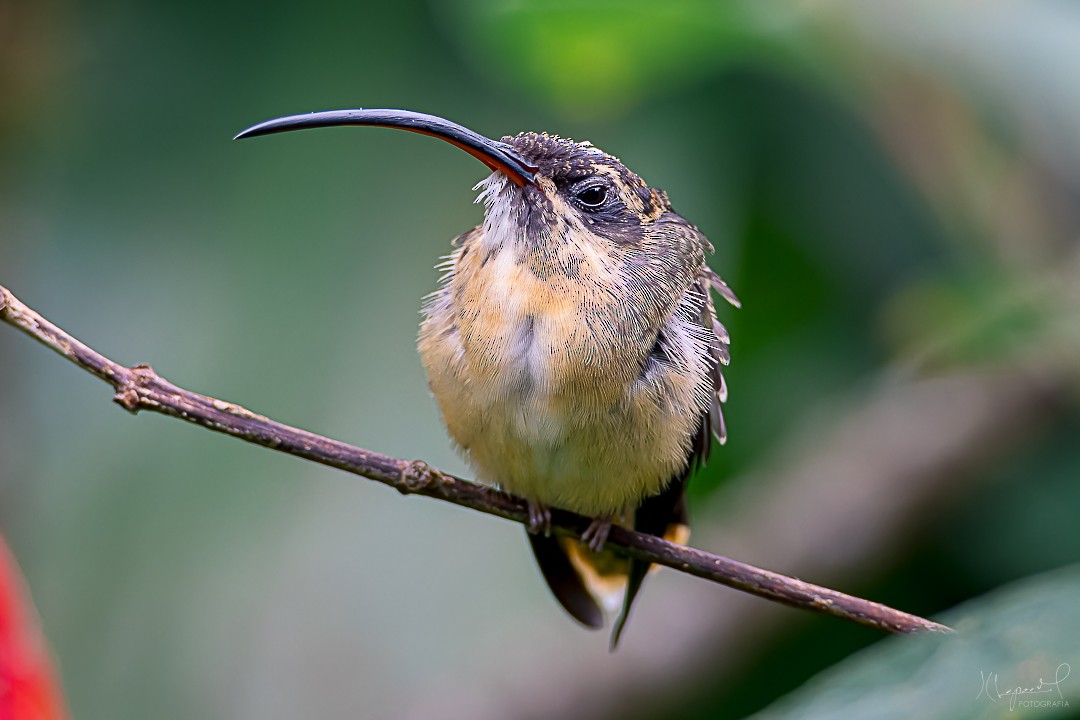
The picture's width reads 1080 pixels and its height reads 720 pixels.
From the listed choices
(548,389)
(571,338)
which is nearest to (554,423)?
(548,389)

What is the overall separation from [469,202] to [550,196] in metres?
1.42

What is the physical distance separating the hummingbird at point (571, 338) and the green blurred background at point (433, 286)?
619 millimetres

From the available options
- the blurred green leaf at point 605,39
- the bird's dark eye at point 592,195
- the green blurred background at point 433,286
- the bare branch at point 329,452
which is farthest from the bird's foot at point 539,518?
the blurred green leaf at point 605,39

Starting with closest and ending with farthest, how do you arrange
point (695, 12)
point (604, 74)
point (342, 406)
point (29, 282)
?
point (695, 12) → point (604, 74) → point (342, 406) → point (29, 282)

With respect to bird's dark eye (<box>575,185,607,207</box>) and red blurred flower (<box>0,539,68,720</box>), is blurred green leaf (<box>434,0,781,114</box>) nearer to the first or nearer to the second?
bird's dark eye (<box>575,185,607,207</box>)

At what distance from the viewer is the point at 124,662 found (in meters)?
3.34

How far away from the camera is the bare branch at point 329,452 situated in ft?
6.12

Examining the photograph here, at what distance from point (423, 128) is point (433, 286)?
162 cm

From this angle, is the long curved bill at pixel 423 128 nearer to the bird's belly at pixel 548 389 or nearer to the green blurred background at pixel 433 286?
the bird's belly at pixel 548 389

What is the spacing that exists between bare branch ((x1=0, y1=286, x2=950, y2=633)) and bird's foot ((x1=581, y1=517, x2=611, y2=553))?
0.40 metres

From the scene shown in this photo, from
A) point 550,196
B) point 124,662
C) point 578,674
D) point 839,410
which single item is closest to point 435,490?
point 550,196

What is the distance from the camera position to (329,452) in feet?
6.50

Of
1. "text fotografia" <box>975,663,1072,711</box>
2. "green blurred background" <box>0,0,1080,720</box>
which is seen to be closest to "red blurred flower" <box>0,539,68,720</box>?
"green blurred background" <box>0,0,1080,720</box>

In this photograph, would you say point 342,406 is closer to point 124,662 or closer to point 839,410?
point 124,662
